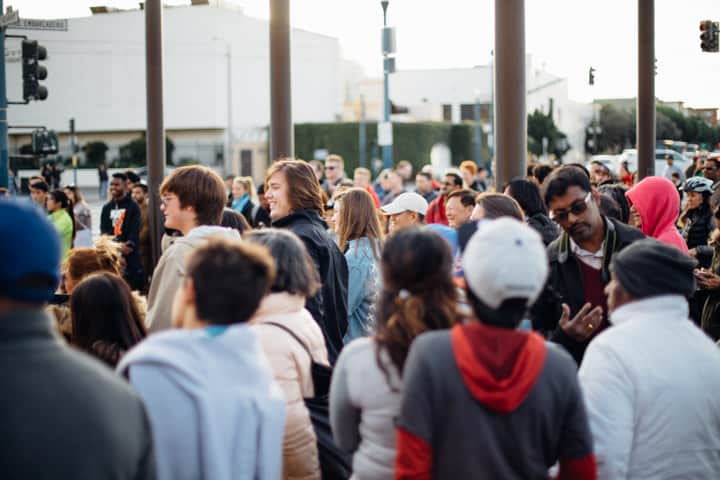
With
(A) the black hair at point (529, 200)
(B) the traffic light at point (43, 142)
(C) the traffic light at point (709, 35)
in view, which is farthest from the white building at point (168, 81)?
(A) the black hair at point (529, 200)

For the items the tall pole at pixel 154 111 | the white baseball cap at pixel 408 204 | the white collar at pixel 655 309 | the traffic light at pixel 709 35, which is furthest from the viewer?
the traffic light at pixel 709 35

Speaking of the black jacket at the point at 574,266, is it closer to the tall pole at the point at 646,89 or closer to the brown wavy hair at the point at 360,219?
the brown wavy hair at the point at 360,219

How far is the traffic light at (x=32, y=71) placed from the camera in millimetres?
16766

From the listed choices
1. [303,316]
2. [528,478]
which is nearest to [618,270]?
[528,478]

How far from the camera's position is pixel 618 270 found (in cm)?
373

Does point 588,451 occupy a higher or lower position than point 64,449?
lower

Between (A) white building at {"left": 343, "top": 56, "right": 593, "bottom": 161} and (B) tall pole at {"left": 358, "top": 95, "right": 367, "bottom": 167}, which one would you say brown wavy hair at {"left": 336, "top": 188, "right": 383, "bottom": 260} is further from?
(A) white building at {"left": 343, "top": 56, "right": 593, "bottom": 161}

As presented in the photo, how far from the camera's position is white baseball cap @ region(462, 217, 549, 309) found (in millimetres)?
3034

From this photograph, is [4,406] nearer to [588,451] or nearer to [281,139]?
[588,451]

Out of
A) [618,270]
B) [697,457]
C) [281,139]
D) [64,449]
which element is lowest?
[697,457]

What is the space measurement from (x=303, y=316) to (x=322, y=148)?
60842 mm

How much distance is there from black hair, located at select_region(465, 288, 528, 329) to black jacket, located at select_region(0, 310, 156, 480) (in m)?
1.15

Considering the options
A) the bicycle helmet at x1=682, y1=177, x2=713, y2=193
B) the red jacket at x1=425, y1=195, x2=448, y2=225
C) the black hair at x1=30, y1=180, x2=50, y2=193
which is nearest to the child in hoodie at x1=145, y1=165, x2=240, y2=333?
the bicycle helmet at x1=682, y1=177, x2=713, y2=193

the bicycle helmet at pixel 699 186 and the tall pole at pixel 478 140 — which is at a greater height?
the tall pole at pixel 478 140
